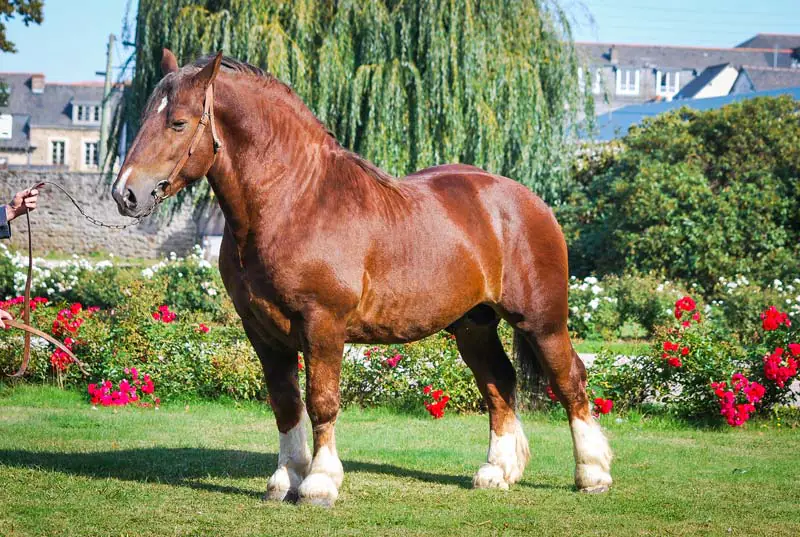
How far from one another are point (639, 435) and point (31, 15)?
64.1 feet

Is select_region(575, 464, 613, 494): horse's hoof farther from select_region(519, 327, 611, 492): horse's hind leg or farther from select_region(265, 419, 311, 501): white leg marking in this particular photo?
select_region(265, 419, 311, 501): white leg marking

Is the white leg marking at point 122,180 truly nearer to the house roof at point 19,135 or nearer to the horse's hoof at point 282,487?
the horse's hoof at point 282,487

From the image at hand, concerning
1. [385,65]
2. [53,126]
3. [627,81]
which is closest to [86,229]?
[385,65]

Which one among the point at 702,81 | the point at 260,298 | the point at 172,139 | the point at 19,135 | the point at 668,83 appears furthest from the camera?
the point at 668,83

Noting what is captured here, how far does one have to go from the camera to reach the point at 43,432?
7.24m

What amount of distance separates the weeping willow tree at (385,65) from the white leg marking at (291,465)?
11.1 metres

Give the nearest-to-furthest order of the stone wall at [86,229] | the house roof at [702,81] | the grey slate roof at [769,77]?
the stone wall at [86,229], the grey slate roof at [769,77], the house roof at [702,81]

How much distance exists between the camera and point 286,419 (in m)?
5.35

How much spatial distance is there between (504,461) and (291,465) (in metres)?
1.45

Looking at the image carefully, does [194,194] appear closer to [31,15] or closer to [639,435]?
[31,15]

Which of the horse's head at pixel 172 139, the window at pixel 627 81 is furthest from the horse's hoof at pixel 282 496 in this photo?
the window at pixel 627 81

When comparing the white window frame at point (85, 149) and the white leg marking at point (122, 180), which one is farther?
the white window frame at point (85, 149)

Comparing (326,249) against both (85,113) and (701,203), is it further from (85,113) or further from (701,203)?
(85,113)

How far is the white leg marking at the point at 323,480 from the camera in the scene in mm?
5023
